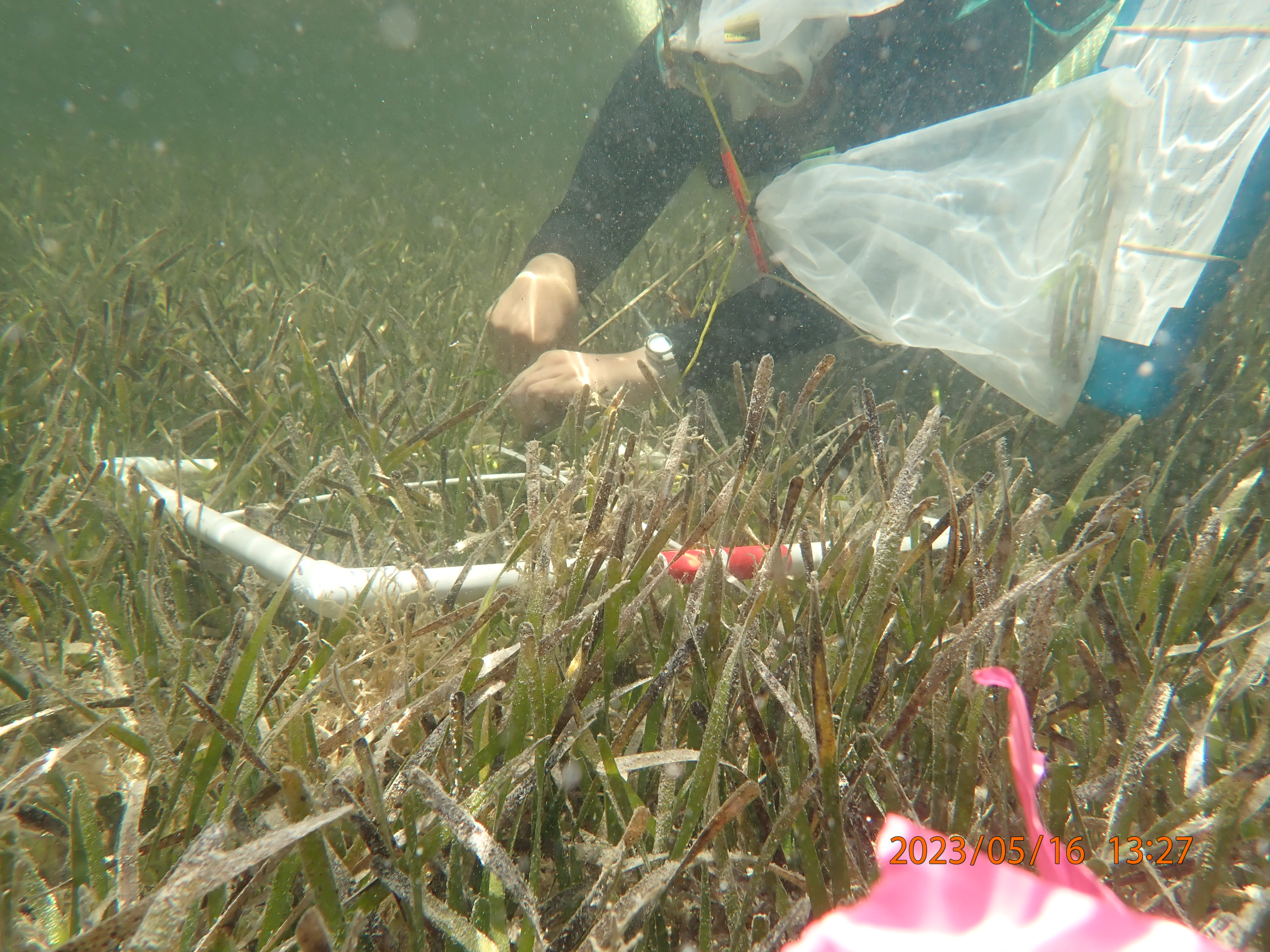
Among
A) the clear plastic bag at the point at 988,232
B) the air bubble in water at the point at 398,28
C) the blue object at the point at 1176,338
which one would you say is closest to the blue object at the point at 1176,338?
the blue object at the point at 1176,338

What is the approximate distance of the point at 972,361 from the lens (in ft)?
6.22

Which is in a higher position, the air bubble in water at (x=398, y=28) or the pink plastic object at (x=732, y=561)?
the air bubble in water at (x=398, y=28)

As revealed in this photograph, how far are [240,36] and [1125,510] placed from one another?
52597 mm

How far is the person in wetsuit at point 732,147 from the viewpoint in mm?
2582

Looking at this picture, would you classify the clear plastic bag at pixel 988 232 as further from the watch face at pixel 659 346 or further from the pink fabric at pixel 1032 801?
the pink fabric at pixel 1032 801

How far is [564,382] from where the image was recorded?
2244 millimetres

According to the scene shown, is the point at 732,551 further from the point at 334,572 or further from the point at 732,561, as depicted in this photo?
the point at 334,572

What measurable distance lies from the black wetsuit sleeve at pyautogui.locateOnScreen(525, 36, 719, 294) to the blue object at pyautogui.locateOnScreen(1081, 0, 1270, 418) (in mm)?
2462

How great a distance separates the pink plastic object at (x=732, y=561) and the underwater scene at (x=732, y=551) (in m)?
0.02

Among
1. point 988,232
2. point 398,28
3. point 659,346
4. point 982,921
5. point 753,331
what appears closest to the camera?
point 982,921
